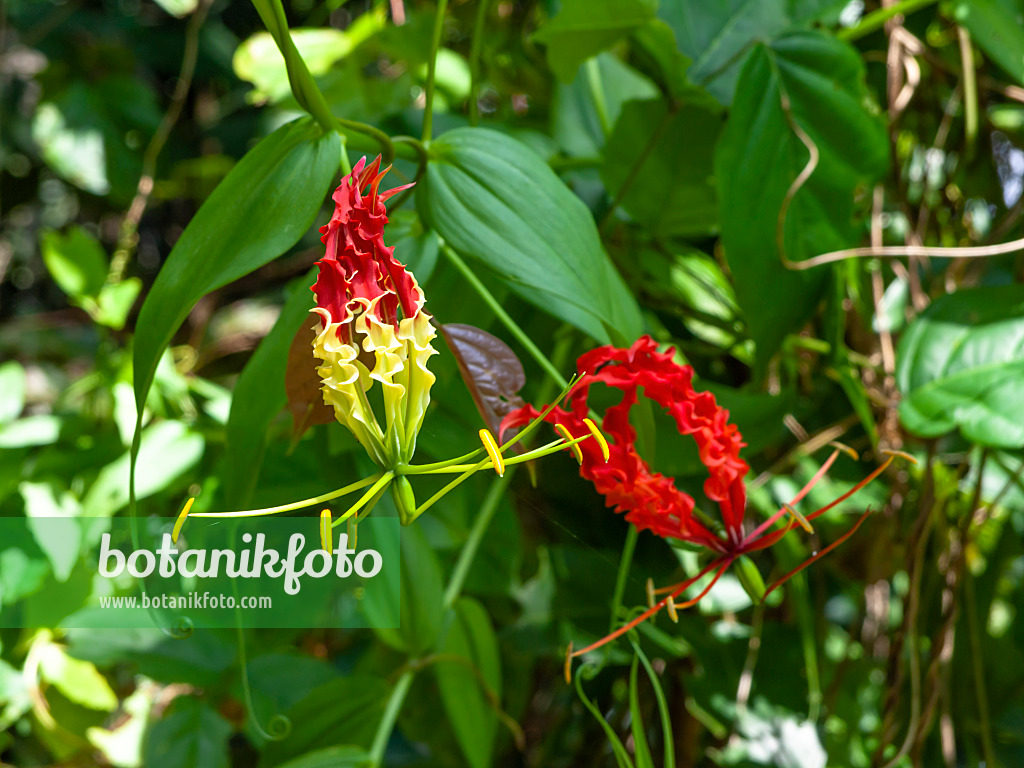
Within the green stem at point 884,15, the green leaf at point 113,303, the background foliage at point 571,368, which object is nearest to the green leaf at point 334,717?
the background foliage at point 571,368

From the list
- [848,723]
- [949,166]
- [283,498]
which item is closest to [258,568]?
[283,498]

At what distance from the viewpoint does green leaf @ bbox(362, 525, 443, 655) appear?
0.39m

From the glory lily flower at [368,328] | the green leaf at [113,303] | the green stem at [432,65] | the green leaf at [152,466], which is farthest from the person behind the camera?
the green leaf at [113,303]

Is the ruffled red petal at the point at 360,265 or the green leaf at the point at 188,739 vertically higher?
the ruffled red petal at the point at 360,265

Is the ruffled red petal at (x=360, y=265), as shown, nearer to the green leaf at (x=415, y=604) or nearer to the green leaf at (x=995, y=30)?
the green leaf at (x=415, y=604)

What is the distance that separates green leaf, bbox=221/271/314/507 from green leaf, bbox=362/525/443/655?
0.30 feet

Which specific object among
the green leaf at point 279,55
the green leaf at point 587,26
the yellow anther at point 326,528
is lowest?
the yellow anther at point 326,528

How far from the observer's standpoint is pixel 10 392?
67cm

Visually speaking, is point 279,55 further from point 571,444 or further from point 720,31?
point 571,444

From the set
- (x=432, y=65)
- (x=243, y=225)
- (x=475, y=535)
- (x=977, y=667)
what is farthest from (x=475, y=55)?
(x=977, y=667)

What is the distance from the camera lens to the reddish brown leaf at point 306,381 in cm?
27

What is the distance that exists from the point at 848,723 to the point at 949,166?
1.72 feet

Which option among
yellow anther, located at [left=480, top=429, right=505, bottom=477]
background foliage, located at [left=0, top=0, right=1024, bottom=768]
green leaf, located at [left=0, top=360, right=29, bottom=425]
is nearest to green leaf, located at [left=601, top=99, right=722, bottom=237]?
background foliage, located at [left=0, top=0, right=1024, bottom=768]

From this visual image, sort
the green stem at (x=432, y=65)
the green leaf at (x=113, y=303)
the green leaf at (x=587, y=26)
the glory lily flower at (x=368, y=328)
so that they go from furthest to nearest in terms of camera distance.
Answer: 1. the green leaf at (x=113, y=303)
2. the green leaf at (x=587, y=26)
3. the green stem at (x=432, y=65)
4. the glory lily flower at (x=368, y=328)
